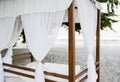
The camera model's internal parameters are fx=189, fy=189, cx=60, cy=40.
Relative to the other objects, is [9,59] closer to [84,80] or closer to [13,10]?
[13,10]

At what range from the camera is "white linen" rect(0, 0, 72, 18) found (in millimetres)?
2826

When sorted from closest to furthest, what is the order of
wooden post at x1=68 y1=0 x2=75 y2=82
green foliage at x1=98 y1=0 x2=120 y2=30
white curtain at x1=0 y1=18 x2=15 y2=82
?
wooden post at x1=68 y1=0 x2=75 y2=82 < white curtain at x1=0 y1=18 x2=15 y2=82 < green foliage at x1=98 y1=0 x2=120 y2=30

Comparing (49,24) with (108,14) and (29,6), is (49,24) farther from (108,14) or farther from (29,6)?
(108,14)

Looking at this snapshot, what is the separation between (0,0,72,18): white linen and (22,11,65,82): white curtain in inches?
3.1

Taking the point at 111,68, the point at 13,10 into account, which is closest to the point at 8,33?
the point at 13,10

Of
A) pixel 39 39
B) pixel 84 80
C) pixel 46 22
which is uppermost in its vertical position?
pixel 46 22

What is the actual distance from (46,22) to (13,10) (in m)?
0.78

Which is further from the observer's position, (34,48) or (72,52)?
(34,48)

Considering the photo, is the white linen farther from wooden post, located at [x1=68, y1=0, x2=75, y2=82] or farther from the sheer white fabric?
the sheer white fabric

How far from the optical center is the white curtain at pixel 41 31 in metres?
2.96

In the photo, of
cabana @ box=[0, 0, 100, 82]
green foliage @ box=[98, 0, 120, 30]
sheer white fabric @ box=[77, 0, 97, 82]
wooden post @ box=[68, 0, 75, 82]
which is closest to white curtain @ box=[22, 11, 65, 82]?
cabana @ box=[0, 0, 100, 82]

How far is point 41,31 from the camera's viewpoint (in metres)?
2.99

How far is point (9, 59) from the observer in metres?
4.53

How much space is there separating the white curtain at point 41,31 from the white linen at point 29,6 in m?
0.08
